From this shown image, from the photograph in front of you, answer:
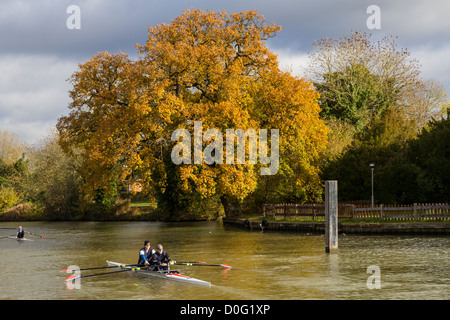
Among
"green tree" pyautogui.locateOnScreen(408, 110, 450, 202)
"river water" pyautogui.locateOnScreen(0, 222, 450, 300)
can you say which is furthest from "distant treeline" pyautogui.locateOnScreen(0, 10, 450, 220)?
"river water" pyautogui.locateOnScreen(0, 222, 450, 300)

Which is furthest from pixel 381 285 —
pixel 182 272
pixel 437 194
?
pixel 437 194

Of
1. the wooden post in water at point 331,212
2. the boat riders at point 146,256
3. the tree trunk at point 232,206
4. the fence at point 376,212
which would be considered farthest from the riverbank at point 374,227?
the boat riders at point 146,256

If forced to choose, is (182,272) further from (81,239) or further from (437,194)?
A: (437,194)

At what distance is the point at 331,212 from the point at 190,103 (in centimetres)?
1899

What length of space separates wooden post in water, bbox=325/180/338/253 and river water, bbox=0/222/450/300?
2.21ft

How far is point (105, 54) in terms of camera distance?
46438 mm

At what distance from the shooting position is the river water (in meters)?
18.6

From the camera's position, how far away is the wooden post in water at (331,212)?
89.1ft

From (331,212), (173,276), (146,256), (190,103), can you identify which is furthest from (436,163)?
(173,276)

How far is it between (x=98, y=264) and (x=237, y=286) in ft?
29.5

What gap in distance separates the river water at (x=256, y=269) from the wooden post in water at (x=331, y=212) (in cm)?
67

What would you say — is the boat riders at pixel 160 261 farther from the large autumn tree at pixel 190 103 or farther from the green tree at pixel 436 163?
the green tree at pixel 436 163

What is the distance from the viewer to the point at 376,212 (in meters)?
38.4

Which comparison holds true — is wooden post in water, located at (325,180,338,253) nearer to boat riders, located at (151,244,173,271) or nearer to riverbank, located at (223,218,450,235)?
riverbank, located at (223,218,450,235)
